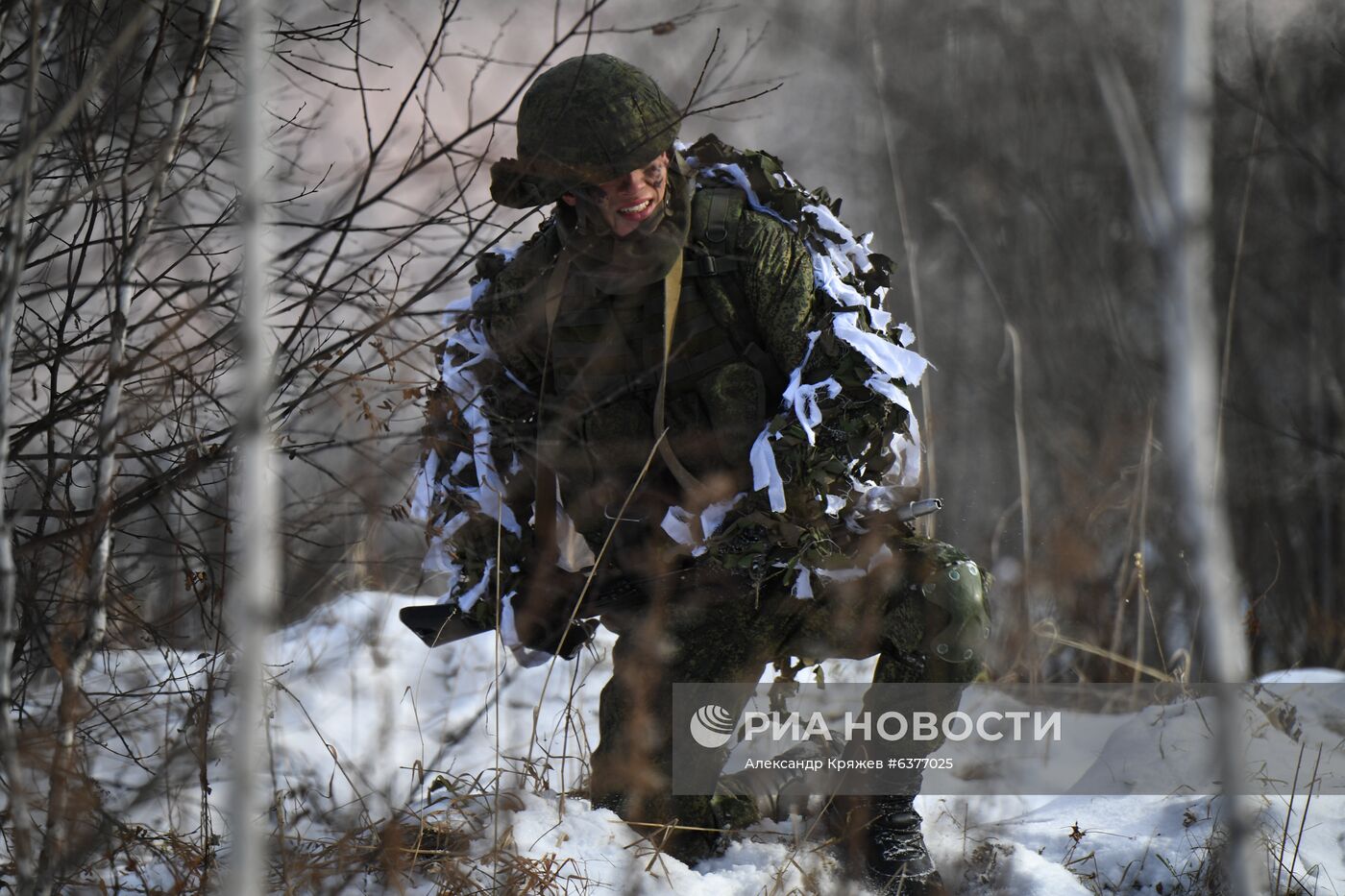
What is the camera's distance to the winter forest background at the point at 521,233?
7.80ft

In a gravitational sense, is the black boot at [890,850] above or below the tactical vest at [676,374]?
below

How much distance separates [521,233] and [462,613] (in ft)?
3.40

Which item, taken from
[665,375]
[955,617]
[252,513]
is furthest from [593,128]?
[252,513]

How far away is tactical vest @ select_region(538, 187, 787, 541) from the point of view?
3.35m

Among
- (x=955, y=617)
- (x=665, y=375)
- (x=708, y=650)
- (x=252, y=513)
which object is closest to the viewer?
(x=252, y=513)

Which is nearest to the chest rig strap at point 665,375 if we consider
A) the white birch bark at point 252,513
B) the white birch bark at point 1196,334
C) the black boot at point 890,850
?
the black boot at point 890,850

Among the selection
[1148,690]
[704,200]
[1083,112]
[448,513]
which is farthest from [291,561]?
[1083,112]

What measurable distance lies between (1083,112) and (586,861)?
356 inches

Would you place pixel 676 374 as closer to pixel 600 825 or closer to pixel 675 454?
pixel 675 454

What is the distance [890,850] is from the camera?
3.35 metres

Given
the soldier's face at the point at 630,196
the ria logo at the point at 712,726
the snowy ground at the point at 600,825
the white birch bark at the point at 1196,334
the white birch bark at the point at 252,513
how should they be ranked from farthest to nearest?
the ria logo at the point at 712,726
the soldier's face at the point at 630,196
the snowy ground at the point at 600,825
the white birch bark at the point at 252,513
the white birch bark at the point at 1196,334

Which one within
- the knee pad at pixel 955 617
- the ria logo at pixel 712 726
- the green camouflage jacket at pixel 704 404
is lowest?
the ria logo at pixel 712 726

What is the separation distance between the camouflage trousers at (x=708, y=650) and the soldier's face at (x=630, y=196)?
0.93 meters

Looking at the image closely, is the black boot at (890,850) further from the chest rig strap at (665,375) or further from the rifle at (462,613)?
the chest rig strap at (665,375)
